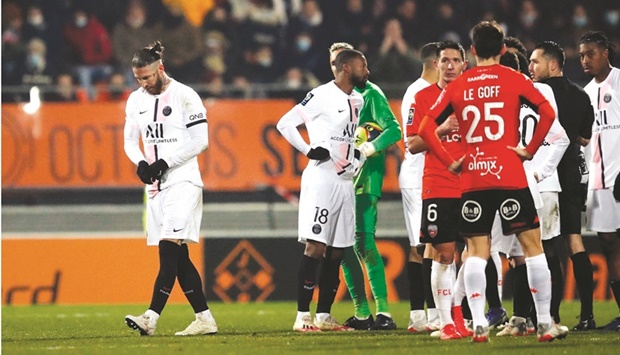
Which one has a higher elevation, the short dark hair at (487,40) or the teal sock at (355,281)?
Result: the short dark hair at (487,40)

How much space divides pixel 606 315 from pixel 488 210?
4562 millimetres

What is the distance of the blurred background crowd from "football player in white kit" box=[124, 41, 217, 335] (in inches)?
298

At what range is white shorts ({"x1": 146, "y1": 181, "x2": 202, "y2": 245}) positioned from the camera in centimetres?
953

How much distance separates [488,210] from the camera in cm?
812

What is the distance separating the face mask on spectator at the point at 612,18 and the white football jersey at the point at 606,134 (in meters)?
9.45

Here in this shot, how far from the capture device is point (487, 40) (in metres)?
8.12

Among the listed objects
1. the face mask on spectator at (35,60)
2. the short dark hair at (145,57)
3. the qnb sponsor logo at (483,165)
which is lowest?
the qnb sponsor logo at (483,165)

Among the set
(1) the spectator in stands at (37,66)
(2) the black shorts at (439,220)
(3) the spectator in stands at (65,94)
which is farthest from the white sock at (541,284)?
(1) the spectator in stands at (37,66)

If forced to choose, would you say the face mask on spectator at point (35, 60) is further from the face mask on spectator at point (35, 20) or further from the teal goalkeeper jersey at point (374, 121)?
the teal goalkeeper jersey at point (374, 121)

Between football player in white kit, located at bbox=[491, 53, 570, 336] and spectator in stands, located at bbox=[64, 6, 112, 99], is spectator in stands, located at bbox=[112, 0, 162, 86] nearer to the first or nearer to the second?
spectator in stands, located at bbox=[64, 6, 112, 99]

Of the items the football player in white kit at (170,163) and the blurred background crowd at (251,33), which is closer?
the football player in white kit at (170,163)

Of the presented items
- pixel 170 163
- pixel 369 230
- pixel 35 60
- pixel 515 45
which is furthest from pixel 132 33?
pixel 515 45

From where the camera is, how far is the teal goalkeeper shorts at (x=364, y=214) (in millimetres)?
10602

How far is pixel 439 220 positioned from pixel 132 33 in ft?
34.9
